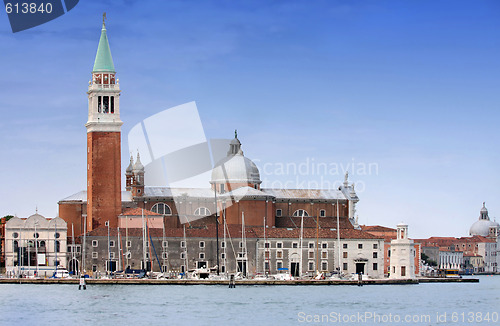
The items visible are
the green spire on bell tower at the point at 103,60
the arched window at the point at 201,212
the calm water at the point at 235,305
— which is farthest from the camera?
the arched window at the point at 201,212

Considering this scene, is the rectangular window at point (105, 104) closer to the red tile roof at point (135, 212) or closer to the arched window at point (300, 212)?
the red tile roof at point (135, 212)

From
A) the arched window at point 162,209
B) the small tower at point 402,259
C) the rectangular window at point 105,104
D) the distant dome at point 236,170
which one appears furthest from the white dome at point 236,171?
the small tower at point 402,259

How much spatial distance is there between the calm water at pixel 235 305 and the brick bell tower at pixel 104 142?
38.1 feet

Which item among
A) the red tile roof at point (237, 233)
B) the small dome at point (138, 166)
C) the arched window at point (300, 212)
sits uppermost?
the small dome at point (138, 166)

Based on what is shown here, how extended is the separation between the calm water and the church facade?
30.1 ft

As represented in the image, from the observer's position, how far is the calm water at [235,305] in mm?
43562

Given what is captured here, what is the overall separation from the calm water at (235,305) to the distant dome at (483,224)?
3263 inches

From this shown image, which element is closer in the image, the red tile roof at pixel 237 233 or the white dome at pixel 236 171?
the red tile roof at pixel 237 233

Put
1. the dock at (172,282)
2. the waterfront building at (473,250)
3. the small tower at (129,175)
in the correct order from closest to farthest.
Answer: the dock at (172,282) → the small tower at (129,175) → the waterfront building at (473,250)

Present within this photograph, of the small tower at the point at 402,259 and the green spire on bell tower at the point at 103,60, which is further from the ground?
the green spire on bell tower at the point at 103,60

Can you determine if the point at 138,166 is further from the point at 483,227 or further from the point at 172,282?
the point at 483,227

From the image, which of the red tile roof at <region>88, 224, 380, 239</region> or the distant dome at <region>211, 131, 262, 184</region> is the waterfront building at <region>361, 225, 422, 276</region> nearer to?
the red tile roof at <region>88, 224, 380, 239</region>

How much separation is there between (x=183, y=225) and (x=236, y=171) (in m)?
5.40

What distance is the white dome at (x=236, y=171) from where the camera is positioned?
8050 cm
